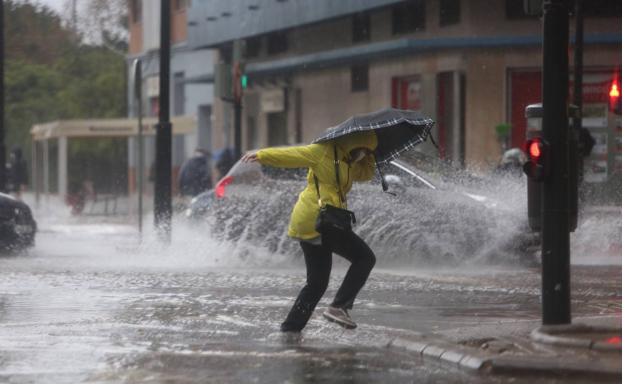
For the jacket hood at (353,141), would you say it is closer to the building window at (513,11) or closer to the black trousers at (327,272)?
the black trousers at (327,272)

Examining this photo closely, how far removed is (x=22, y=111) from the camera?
177ft

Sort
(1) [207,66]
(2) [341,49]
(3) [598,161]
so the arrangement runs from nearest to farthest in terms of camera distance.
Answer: (3) [598,161], (2) [341,49], (1) [207,66]

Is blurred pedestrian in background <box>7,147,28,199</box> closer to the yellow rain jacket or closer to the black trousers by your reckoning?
the black trousers

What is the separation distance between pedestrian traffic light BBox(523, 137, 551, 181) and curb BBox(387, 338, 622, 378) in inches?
51.7

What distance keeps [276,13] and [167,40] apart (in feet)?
60.1

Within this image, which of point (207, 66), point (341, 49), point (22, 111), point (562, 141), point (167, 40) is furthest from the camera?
point (22, 111)

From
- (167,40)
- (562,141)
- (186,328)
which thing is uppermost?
(167,40)

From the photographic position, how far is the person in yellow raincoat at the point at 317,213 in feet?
33.6

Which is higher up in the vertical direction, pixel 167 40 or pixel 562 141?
pixel 167 40

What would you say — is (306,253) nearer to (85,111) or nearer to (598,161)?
(598,161)

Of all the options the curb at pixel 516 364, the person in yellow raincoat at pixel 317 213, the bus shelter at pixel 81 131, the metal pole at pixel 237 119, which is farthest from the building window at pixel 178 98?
the curb at pixel 516 364

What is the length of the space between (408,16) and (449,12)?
1.73m

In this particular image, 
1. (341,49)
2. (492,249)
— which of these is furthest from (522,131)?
(492,249)

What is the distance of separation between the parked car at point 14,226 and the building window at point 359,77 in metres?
16.2
